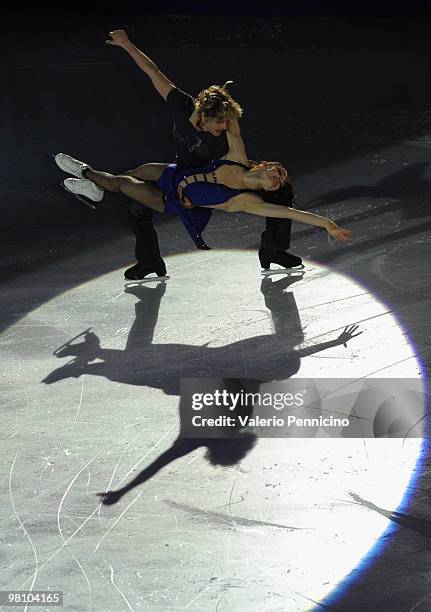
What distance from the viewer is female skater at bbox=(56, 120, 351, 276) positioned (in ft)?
21.5

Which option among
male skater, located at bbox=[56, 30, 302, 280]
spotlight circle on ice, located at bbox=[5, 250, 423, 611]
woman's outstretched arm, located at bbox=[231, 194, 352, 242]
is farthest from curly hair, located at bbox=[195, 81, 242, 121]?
spotlight circle on ice, located at bbox=[5, 250, 423, 611]

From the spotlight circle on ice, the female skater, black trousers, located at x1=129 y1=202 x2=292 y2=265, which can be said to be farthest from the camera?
black trousers, located at x1=129 y1=202 x2=292 y2=265

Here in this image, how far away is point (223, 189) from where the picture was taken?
6680 millimetres

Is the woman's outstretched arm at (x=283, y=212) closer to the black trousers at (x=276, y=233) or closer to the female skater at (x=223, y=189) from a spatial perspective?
the female skater at (x=223, y=189)

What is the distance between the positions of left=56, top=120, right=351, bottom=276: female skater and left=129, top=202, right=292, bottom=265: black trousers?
9 centimetres

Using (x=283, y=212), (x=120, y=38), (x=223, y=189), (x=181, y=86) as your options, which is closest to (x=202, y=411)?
(x=283, y=212)

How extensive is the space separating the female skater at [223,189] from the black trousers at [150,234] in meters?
0.09

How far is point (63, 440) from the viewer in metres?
5.27

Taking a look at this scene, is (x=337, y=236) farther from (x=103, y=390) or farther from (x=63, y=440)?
(x=63, y=440)

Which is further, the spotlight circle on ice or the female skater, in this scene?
the female skater

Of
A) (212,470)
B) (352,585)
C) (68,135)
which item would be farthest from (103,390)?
(68,135)

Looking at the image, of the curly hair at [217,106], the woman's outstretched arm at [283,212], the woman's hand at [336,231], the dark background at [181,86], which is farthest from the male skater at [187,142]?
the dark background at [181,86]

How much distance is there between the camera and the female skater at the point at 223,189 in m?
6.54

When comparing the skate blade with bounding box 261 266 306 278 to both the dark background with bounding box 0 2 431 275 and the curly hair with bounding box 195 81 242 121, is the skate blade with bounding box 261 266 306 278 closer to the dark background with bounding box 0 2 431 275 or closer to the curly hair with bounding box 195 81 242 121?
the curly hair with bounding box 195 81 242 121
